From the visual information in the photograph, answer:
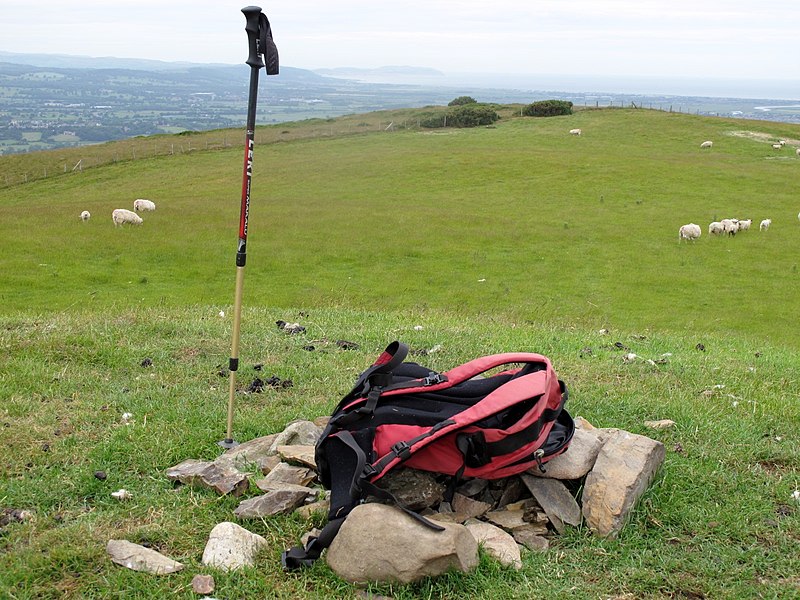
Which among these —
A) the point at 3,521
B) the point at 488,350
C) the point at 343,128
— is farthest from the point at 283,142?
the point at 3,521

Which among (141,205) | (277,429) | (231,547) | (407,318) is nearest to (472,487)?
(231,547)

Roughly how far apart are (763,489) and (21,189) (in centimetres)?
5507

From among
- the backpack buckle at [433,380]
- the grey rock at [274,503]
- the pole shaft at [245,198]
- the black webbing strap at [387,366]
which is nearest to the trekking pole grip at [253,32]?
the pole shaft at [245,198]

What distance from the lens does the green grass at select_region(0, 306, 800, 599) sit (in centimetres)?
458

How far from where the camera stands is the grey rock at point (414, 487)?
5.18 metres

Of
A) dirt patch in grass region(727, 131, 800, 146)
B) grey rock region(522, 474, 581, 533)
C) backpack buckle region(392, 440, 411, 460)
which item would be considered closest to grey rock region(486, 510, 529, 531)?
grey rock region(522, 474, 581, 533)

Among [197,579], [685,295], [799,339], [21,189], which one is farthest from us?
[21,189]

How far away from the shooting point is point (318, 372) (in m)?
8.80

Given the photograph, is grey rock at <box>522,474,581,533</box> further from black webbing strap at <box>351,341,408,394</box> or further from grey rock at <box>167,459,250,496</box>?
grey rock at <box>167,459,250,496</box>

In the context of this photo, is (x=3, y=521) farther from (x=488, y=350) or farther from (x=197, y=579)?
(x=488, y=350)

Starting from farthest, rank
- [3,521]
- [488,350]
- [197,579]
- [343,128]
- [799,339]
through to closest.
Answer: [343,128], [799,339], [488,350], [3,521], [197,579]

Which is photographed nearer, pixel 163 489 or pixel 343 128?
pixel 163 489

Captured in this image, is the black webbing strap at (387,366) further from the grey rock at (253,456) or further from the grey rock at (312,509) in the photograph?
the grey rock at (253,456)

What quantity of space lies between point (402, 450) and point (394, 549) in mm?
699
